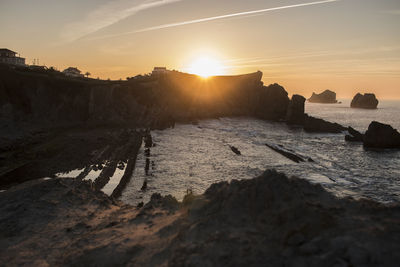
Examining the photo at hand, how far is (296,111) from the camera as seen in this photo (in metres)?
92.4

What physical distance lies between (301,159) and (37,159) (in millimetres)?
36714

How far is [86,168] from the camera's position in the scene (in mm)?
29969

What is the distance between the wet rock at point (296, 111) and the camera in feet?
300

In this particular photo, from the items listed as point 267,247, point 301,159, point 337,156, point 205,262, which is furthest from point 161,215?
point 337,156

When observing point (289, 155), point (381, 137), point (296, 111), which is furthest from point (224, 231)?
point (296, 111)

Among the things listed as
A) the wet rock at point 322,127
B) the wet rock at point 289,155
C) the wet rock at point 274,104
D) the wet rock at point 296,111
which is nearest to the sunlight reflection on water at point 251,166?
the wet rock at point 289,155

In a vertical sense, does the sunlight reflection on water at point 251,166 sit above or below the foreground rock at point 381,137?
below

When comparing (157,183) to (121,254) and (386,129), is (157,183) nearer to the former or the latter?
(121,254)

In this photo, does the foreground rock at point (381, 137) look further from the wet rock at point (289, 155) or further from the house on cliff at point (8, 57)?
the house on cliff at point (8, 57)

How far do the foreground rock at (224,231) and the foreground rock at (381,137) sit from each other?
4813 cm

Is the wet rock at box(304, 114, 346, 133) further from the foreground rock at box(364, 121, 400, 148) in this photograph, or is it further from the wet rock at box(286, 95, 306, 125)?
the foreground rock at box(364, 121, 400, 148)

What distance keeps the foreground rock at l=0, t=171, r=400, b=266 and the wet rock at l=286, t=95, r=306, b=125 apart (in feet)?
279

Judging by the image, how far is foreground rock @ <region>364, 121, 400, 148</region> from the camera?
48.9m

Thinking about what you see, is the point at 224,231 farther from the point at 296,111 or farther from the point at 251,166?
the point at 296,111
